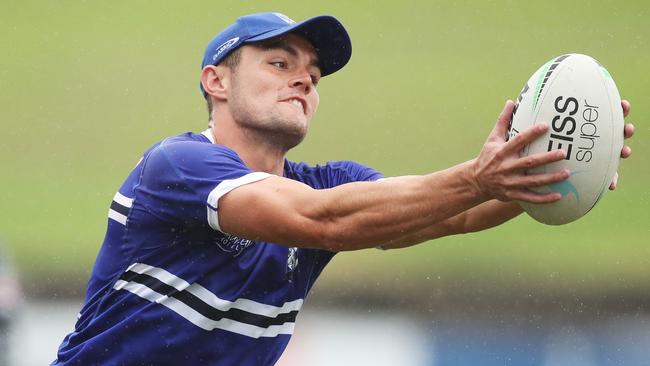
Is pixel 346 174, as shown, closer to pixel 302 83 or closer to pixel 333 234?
pixel 302 83

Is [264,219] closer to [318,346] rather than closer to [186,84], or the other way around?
[318,346]

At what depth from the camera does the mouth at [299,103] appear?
3.76 meters

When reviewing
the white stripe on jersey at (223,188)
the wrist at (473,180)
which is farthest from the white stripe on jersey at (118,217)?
the wrist at (473,180)

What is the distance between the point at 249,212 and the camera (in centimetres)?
299

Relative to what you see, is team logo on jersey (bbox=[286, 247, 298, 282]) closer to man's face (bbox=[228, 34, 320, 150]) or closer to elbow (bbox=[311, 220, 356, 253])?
man's face (bbox=[228, 34, 320, 150])

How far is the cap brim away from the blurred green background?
5.12 meters

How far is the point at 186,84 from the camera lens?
11.6 meters

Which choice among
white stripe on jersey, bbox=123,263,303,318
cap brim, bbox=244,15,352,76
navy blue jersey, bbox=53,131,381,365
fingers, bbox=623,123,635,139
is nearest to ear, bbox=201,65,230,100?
cap brim, bbox=244,15,352,76

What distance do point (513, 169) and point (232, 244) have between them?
115 centimetres

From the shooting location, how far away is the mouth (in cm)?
376

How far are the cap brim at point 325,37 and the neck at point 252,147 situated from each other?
38 cm

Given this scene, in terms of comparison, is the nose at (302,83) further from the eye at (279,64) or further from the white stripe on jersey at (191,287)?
the white stripe on jersey at (191,287)

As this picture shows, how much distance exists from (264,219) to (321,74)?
1.31 m

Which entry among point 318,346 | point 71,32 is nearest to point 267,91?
point 318,346
